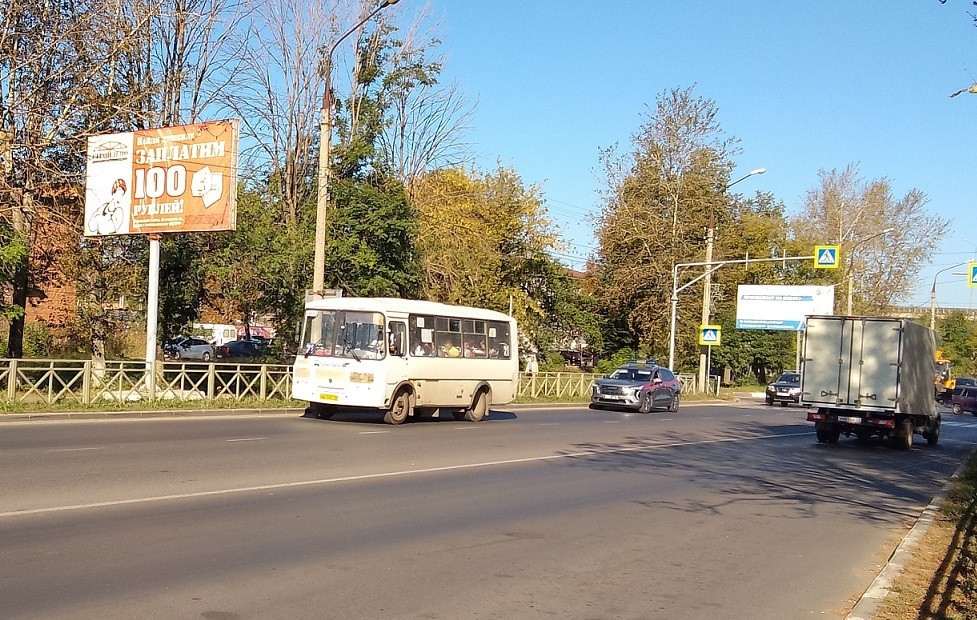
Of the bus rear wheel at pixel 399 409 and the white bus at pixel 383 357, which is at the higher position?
the white bus at pixel 383 357

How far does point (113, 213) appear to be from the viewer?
25.1 meters

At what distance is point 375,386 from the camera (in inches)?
880

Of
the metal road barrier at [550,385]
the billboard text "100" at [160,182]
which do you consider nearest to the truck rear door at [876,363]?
the metal road barrier at [550,385]

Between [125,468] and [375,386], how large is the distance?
31.1ft

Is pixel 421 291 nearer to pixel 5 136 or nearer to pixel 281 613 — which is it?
pixel 5 136

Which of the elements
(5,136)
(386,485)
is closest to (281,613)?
(386,485)

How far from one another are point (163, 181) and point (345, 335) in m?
6.42

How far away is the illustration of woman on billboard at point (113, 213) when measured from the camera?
25016 millimetres

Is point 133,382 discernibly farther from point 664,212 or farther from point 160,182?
point 664,212

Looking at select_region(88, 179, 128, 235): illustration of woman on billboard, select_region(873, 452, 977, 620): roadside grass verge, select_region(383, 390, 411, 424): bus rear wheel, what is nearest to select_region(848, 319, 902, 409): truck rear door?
select_region(383, 390, 411, 424): bus rear wheel

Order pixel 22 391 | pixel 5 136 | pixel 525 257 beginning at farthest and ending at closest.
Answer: pixel 525 257
pixel 5 136
pixel 22 391

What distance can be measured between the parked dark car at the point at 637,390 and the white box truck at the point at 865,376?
10733 mm

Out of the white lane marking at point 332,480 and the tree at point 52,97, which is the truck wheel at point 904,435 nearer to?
the white lane marking at point 332,480

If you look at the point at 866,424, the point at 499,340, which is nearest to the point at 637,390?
the point at 499,340
